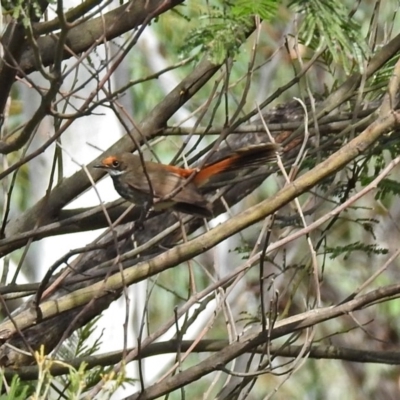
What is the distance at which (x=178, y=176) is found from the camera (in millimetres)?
3148

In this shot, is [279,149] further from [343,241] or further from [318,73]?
[343,241]

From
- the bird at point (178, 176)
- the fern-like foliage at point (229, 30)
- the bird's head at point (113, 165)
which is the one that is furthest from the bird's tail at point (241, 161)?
the fern-like foliage at point (229, 30)

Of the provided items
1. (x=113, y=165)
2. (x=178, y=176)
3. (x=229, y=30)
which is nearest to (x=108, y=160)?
(x=113, y=165)

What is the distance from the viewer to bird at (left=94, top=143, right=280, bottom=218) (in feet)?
9.39

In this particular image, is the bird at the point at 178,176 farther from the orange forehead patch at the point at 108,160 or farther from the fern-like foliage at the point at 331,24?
the fern-like foliage at the point at 331,24

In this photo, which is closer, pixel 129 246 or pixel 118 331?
pixel 129 246

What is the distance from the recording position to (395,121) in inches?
85.5

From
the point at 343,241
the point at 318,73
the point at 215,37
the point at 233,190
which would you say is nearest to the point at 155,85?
the point at 318,73

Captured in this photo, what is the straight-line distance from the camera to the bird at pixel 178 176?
113 inches

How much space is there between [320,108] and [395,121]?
73 centimetres

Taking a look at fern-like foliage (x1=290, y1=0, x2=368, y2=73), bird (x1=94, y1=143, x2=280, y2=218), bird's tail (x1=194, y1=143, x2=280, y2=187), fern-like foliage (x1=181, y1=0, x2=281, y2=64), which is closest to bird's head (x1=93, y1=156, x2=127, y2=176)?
bird (x1=94, y1=143, x2=280, y2=218)

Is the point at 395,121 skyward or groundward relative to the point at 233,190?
groundward

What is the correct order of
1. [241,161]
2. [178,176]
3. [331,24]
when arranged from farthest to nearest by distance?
[178,176] < [241,161] < [331,24]

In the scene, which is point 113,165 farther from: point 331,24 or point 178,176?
point 331,24
